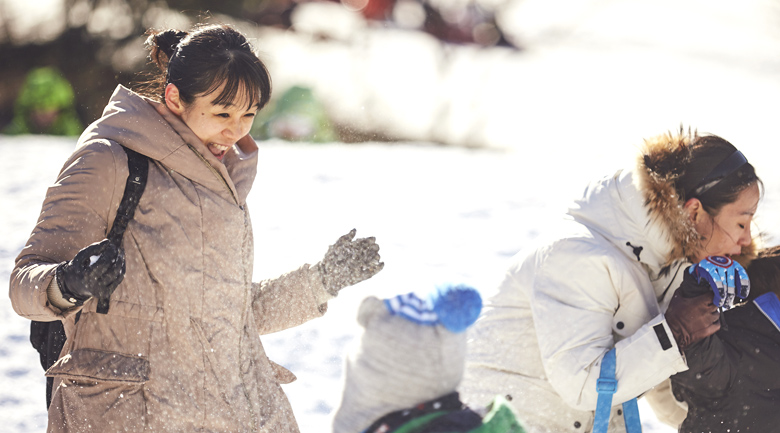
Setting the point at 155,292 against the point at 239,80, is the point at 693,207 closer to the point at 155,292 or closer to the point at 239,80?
the point at 239,80

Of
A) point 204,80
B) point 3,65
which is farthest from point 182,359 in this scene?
point 3,65

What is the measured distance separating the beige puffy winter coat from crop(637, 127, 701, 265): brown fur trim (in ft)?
3.92

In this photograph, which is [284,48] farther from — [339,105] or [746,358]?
[746,358]

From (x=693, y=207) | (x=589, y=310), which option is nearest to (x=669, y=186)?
(x=693, y=207)

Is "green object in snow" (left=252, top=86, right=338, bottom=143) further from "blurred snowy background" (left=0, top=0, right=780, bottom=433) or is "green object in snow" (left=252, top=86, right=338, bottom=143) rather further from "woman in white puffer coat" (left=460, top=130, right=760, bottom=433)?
"woman in white puffer coat" (left=460, top=130, right=760, bottom=433)

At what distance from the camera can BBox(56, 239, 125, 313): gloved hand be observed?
5.04 feet

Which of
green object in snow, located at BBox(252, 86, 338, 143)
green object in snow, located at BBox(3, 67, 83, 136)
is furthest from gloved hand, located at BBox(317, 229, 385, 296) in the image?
green object in snow, located at BBox(3, 67, 83, 136)

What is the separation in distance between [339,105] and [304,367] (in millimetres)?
7045

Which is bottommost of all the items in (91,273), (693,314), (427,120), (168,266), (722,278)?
(427,120)

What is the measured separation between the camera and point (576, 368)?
6.89 feet

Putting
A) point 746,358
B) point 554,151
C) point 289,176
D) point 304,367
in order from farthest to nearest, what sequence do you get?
point 554,151, point 289,176, point 304,367, point 746,358

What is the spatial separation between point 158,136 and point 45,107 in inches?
→ 383

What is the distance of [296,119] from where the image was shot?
10281mm

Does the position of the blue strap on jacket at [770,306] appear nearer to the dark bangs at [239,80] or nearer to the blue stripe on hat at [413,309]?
the blue stripe on hat at [413,309]
